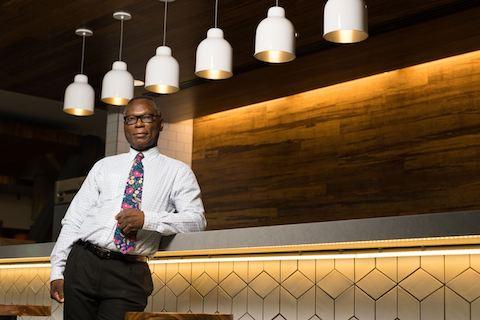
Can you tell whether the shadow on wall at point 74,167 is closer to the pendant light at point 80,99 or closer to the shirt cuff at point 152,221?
the pendant light at point 80,99

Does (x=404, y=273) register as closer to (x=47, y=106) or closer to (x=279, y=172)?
(x=279, y=172)

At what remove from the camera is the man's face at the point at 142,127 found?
9.65ft

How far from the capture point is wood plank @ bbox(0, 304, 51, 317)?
2.95 m

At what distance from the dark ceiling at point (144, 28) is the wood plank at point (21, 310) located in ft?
6.16

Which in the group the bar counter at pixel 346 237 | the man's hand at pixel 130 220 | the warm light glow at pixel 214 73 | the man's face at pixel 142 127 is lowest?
the bar counter at pixel 346 237

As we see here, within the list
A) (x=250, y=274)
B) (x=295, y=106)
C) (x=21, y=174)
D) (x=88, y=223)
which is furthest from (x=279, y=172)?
(x=21, y=174)

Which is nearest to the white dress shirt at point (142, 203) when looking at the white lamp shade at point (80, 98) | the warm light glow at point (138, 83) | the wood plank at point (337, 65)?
the white lamp shade at point (80, 98)

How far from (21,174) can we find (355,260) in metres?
9.46

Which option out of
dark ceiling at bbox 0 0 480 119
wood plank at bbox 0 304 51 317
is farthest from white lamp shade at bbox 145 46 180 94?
wood plank at bbox 0 304 51 317

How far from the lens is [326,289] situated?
295 cm

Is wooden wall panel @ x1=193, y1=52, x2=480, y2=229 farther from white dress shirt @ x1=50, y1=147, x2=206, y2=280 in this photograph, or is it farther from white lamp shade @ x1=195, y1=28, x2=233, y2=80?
white dress shirt @ x1=50, y1=147, x2=206, y2=280

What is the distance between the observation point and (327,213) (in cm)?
577

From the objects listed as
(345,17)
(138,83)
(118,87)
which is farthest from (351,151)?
(345,17)

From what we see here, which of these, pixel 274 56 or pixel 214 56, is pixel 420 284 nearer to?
pixel 274 56
